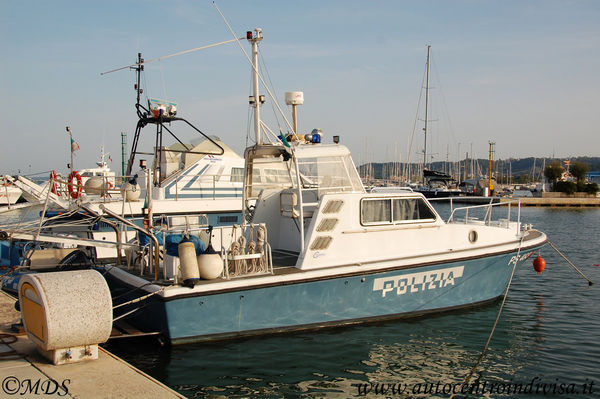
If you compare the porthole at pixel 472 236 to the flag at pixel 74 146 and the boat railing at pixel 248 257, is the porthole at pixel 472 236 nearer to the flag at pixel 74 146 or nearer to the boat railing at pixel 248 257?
the boat railing at pixel 248 257

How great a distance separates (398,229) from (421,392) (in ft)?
10.1

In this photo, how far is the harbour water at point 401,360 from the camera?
653 centimetres

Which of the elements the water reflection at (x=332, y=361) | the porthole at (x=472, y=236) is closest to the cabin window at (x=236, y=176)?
the porthole at (x=472, y=236)

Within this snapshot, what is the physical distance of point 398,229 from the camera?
29.2 ft

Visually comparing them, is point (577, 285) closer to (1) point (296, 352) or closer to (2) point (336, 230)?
(2) point (336, 230)

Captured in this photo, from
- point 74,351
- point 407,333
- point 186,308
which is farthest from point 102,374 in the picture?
point 407,333

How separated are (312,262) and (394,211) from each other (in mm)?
1783

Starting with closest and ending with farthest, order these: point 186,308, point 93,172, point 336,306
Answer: point 186,308 < point 336,306 < point 93,172

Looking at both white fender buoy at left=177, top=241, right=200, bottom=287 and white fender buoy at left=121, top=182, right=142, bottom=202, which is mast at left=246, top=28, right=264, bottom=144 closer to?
white fender buoy at left=177, top=241, right=200, bottom=287

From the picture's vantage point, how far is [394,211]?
893 cm

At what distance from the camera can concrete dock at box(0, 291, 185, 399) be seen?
16.0 ft

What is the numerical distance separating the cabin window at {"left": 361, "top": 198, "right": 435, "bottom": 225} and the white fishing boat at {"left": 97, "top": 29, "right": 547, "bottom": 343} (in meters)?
0.02

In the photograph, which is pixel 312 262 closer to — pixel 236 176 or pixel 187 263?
pixel 187 263

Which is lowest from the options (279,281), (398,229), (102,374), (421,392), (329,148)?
(421,392)
